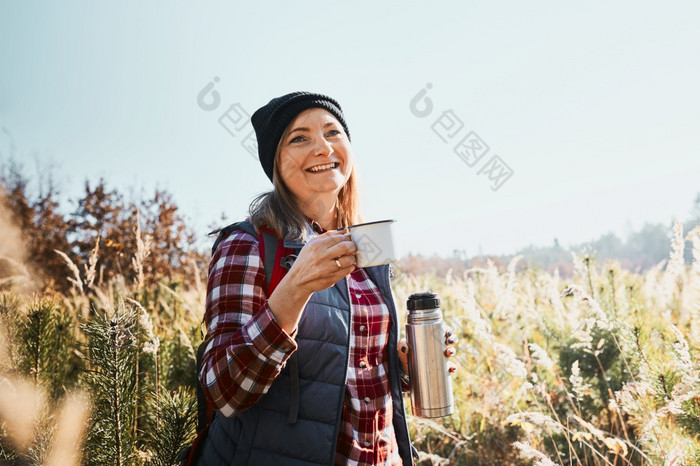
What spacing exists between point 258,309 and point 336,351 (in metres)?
0.30

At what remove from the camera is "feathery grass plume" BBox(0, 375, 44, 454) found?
6.44ft

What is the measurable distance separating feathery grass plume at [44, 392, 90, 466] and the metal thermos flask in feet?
4.63

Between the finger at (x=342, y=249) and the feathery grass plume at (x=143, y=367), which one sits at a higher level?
the finger at (x=342, y=249)

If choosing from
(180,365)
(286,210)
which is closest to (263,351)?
(286,210)

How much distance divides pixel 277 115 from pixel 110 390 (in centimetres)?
137

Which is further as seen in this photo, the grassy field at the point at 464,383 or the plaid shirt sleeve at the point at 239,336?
the grassy field at the point at 464,383

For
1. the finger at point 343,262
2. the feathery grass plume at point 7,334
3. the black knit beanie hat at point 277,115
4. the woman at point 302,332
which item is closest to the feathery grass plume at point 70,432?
the feathery grass plume at point 7,334

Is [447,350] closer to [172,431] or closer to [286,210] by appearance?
[286,210]

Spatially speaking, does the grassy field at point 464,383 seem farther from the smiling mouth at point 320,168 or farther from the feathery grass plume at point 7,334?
the smiling mouth at point 320,168

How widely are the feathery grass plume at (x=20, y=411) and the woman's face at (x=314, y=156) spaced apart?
4.76ft

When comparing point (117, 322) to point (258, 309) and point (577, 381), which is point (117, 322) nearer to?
point (258, 309)

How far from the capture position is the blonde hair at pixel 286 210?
173cm

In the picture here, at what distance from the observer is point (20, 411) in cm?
203

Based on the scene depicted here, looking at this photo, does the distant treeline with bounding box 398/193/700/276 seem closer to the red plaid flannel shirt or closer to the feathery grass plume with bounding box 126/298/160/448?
the red plaid flannel shirt
